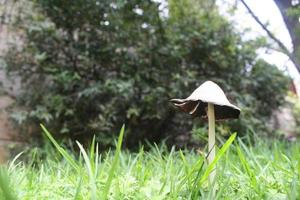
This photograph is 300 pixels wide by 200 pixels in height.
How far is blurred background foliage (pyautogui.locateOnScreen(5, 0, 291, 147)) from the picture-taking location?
292 centimetres

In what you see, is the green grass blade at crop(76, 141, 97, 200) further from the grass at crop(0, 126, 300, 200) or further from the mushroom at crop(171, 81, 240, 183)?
the mushroom at crop(171, 81, 240, 183)

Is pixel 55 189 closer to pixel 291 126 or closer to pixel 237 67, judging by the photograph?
pixel 237 67

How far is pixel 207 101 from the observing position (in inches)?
30.8

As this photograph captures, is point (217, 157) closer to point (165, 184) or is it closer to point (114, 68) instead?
point (165, 184)

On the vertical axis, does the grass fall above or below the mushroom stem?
below

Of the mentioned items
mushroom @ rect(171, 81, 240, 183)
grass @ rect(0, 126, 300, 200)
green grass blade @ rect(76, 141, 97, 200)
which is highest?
mushroom @ rect(171, 81, 240, 183)

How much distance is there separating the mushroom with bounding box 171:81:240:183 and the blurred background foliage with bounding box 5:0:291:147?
1.97 metres

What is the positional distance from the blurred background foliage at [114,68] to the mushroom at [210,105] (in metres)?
1.97

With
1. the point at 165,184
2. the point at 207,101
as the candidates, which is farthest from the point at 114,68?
the point at 207,101

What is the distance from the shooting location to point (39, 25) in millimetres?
3012

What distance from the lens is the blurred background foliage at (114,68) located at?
9.58ft

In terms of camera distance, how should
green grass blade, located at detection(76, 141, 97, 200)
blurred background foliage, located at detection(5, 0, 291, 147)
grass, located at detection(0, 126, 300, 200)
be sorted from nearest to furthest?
green grass blade, located at detection(76, 141, 97, 200)
grass, located at detection(0, 126, 300, 200)
blurred background foliage, located at detection(5, 0, 291, 147)

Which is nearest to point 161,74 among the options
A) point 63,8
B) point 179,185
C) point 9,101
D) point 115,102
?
point 115,102

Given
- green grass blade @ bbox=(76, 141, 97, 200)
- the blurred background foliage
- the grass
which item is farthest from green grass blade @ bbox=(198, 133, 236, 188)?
the blurred background foliage
